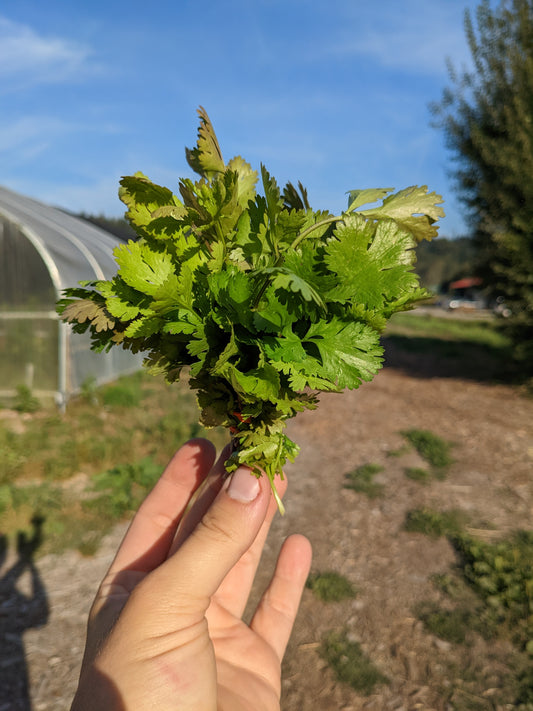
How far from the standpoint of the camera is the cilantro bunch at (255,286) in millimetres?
1506

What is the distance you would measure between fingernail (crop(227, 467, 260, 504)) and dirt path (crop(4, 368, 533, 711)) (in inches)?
103

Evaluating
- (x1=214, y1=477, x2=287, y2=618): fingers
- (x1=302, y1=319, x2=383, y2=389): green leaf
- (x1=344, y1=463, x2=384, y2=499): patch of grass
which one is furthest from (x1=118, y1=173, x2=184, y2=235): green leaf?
(x1=344, y1=463, x2=384, y2=499): patch of grass

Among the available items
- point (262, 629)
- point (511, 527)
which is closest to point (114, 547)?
point (262, 629)

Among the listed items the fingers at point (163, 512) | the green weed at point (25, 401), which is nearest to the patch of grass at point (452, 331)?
the green weed at point (25, 401)

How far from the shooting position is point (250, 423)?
5.73 feet

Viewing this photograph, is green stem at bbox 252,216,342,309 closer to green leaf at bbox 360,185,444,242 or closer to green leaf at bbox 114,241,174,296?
green leaf at bbox 360,185,444,242

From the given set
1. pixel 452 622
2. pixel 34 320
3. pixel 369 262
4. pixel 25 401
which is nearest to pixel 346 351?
pixel 369 262

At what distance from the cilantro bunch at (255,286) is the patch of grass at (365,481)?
5124mm

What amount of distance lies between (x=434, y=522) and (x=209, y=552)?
4.69 metres

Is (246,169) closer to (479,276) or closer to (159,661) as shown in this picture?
(159,661)

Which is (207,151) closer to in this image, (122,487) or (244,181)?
(244,181)

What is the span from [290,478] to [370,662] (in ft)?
10.5

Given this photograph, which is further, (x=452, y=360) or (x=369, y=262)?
(x=452, y=360)

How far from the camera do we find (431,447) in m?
7.95
